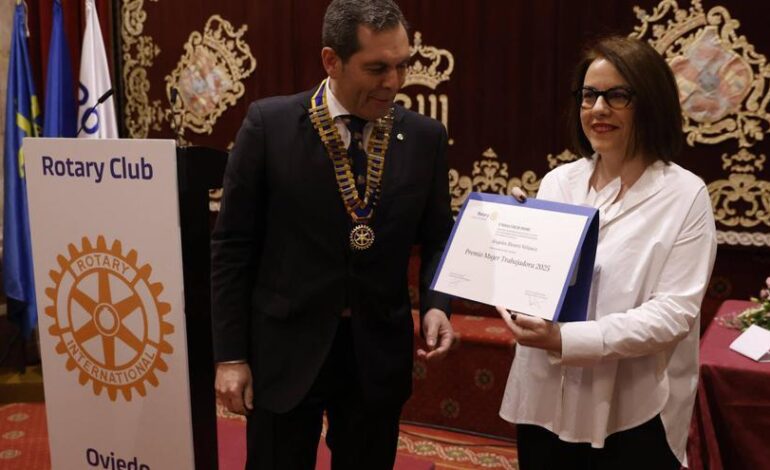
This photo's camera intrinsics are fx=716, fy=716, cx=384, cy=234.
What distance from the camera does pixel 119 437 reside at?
6.68 ft

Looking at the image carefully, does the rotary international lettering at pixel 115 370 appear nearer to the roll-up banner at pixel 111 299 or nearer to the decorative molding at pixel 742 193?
the roll-up banner at pixel 111 299

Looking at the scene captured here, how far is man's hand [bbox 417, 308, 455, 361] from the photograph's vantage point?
1729mm

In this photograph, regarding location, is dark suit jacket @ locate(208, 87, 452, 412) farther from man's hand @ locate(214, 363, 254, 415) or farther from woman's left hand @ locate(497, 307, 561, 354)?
woman's left hand @ locate(497, 307, 561, 354)

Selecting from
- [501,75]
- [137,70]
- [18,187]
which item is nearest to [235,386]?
[501,75]

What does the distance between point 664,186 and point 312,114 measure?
2.64 ft

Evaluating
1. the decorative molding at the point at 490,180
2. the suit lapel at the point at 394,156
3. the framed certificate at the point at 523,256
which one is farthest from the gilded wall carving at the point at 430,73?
the framed certificate at the point at 523,256

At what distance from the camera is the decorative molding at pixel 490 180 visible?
12.3ft

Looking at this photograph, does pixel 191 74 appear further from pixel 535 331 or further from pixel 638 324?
pixel 638 324

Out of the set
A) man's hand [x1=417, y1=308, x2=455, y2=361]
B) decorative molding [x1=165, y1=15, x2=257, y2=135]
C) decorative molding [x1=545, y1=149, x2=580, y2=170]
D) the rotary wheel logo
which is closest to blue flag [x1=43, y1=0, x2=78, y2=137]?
decorative molding [x1=165, y1=15, x2=257, y2=135]

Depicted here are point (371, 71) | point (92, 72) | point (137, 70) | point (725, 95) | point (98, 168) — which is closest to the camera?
point (371, 71)

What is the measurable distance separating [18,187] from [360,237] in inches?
125

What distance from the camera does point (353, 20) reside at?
157 cm

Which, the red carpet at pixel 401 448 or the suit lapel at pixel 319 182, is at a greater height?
the suit lapel at pixel 319 182

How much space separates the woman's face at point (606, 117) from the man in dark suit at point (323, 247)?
0.41 m
